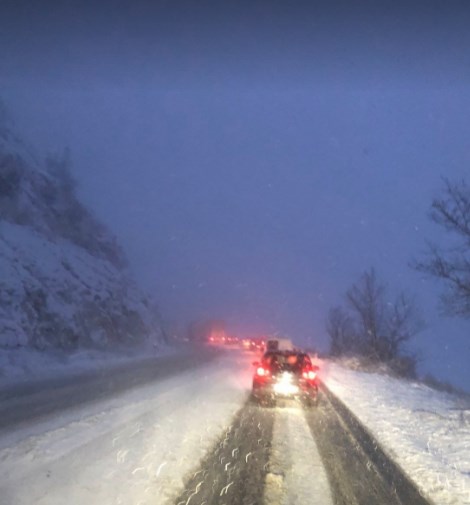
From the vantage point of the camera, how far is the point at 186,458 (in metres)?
7.57

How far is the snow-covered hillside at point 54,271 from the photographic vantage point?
25.9 meters

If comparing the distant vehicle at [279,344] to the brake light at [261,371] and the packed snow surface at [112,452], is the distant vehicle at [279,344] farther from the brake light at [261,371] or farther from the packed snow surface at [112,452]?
the packed snow surface at [112,452]

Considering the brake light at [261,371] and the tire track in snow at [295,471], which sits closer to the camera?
the tire track in snow at [295,471]

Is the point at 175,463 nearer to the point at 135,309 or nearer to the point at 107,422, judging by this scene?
the point at 107,422

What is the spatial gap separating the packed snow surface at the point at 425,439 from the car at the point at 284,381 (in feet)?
4.95

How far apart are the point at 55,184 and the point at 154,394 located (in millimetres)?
39575

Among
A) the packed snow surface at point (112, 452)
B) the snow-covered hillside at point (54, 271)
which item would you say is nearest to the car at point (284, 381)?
the packed snow surface at point (112, 452)

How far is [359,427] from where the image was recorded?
11.8 metres

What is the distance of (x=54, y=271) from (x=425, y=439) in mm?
26206

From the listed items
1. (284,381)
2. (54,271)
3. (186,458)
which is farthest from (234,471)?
(54,271)

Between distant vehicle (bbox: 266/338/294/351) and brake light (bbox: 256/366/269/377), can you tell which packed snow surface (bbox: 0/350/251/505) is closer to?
brake light (bbox: 256/366/269/377)

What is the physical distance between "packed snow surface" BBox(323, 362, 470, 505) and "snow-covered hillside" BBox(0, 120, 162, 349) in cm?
1562

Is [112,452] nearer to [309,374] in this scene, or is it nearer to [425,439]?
[425,439]

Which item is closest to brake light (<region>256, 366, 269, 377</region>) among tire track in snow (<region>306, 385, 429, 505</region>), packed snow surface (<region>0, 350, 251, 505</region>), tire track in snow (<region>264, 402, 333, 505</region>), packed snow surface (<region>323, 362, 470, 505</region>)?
packed snow surface (<region>0, 350, 251, 505</region>)
